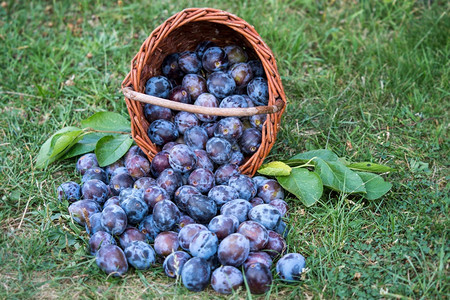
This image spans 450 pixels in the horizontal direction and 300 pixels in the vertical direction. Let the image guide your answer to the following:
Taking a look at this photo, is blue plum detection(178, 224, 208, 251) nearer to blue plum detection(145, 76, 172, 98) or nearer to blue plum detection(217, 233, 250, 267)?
blue plum detection(217, 233, 250, 267)

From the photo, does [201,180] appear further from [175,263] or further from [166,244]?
[175,263]

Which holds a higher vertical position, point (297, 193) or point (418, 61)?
point (418, 61)

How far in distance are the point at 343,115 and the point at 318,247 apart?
1242mm

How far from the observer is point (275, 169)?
2586 millimetres

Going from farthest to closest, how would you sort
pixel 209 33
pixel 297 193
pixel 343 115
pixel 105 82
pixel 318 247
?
pixel 105 82, pixel 343 115, pixel 209 33, pixel 297 193, pixel 318 247

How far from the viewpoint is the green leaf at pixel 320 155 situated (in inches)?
107

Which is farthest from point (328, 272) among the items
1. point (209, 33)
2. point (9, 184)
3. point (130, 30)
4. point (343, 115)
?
point (130, 30)

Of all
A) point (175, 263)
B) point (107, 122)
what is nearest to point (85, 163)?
point (107, 122)

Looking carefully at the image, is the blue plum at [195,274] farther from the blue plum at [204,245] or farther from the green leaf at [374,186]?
the green leaf at [374,186]

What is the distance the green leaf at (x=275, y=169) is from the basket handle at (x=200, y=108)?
331 millimetres

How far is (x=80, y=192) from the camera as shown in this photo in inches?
101

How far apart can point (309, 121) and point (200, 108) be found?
1.13 m

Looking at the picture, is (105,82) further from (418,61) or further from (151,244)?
(418,61)

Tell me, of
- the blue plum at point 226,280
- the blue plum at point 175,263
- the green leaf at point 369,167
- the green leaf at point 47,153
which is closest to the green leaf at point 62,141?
the green leaf at point 47,153
